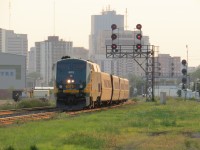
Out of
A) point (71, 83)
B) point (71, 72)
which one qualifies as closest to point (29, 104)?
point (71, 72)

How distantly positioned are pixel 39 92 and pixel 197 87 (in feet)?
143

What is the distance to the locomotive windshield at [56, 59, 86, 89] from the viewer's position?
113 feet

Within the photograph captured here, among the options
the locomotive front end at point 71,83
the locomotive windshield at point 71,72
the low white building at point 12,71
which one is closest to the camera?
the locomotive front end at point 71,83

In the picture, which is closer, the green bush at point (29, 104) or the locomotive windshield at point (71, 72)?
the locomotive windshield at point (71, 72)

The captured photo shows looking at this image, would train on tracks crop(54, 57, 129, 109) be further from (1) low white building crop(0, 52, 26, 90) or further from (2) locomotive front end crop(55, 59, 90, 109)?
(1) low white building crop(0, 52, 26, 90)

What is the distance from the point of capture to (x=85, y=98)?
33562 millimetres

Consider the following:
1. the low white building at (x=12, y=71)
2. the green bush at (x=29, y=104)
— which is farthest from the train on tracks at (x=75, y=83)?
the low white building at (x=12, y=71)

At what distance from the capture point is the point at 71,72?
34.9 metres

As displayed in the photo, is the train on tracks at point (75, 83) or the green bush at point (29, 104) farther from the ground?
the train on tracks at point (75, 83)

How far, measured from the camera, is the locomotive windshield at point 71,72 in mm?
34453

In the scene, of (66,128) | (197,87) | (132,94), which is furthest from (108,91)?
(132,94)

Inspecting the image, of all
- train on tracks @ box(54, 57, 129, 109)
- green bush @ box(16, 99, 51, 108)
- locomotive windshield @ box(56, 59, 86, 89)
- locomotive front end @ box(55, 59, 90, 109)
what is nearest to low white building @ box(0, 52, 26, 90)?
green bush @ box(16, 99, 51, 108)

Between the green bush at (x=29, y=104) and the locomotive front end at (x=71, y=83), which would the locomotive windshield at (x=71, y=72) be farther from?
the green bush at (x=29, y=104)

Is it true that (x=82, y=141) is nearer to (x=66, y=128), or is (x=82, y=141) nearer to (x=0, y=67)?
(x=66, y=128)
